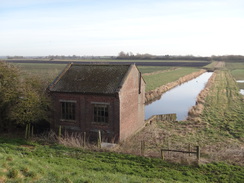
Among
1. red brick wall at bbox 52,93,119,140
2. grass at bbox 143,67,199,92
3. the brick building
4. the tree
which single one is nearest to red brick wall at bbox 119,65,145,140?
the brick building

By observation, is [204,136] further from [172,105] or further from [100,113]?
[172,105]

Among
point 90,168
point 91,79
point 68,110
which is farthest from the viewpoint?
point 91,79

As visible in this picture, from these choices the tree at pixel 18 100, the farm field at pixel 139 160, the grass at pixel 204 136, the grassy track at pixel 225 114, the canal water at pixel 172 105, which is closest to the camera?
the farm field at pixel 139 160

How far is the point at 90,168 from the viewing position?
518 inches

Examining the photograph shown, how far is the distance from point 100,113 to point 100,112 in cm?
8

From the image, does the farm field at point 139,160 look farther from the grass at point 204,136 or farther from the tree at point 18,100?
the tree at point 18,100

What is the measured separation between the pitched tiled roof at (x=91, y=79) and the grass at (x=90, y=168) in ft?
18.7

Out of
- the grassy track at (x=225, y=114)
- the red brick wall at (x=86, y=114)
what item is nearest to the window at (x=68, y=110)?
the red brick wall at (x=86, y=114)

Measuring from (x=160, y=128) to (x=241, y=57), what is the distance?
644 ft

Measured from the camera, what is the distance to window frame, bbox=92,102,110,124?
20.8m

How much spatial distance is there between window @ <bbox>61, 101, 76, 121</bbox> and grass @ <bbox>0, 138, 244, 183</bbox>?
439 cm

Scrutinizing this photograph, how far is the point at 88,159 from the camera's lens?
49.3 feet

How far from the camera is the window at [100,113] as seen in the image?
20797 mm

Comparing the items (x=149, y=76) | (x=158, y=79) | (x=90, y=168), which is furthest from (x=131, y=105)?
(x=149, y=76)
